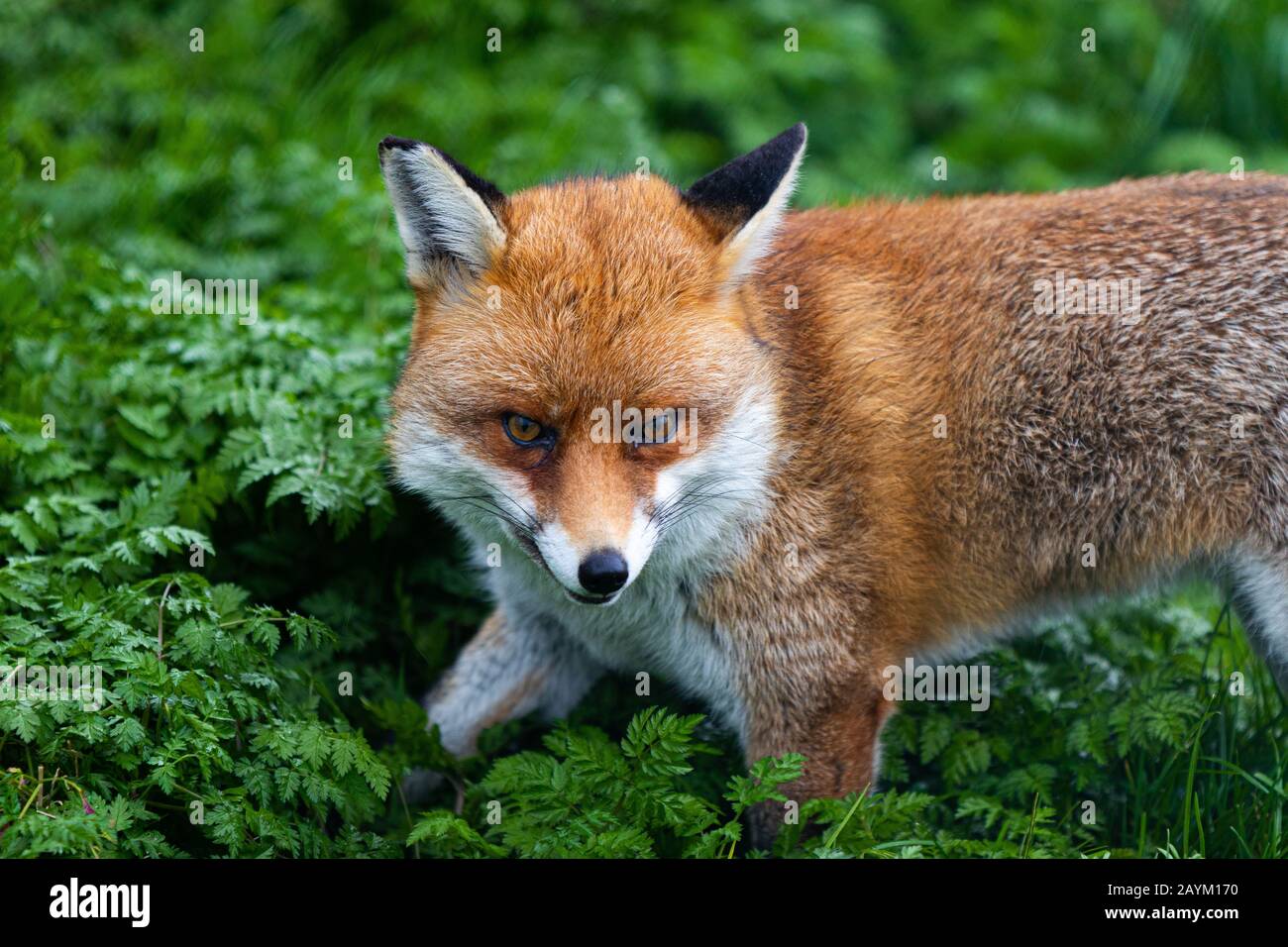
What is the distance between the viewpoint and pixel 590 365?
12.9 feet

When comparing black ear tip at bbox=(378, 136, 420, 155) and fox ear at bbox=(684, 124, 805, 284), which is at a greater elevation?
black ear tip at bbox=(378, 136, 420, 155)

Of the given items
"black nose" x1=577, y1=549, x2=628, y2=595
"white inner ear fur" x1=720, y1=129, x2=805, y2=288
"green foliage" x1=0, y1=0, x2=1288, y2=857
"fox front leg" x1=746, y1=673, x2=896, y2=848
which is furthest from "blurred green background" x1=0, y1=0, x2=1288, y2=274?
"black nose" x1=577, y1=549, x2=628, y2=595

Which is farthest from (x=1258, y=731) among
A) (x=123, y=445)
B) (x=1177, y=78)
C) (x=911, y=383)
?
(x=1177, y=78)

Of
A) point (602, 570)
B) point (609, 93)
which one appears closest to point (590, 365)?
point (602, 570)

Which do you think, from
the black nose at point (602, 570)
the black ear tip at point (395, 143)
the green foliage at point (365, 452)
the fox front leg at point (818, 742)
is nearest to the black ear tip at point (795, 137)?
the black ear tip at point (395, 143)

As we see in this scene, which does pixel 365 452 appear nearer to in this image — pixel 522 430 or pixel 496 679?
pixel 496 679

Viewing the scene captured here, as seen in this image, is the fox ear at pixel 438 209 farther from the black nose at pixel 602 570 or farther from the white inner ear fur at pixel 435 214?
the black nose at pixel 602 570

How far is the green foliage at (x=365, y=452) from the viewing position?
3.93m

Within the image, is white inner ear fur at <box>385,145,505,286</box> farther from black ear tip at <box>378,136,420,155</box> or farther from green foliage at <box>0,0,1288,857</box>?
green foliage at <box>0,0,1288,857</box>

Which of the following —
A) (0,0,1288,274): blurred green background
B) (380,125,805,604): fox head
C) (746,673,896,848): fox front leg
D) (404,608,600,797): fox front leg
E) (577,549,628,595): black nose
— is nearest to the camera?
(577,549,628,595): black nose

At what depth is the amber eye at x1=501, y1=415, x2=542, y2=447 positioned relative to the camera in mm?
3998

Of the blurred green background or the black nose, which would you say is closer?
the black nose

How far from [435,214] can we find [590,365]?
2.57 ft

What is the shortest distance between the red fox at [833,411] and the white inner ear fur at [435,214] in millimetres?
11
